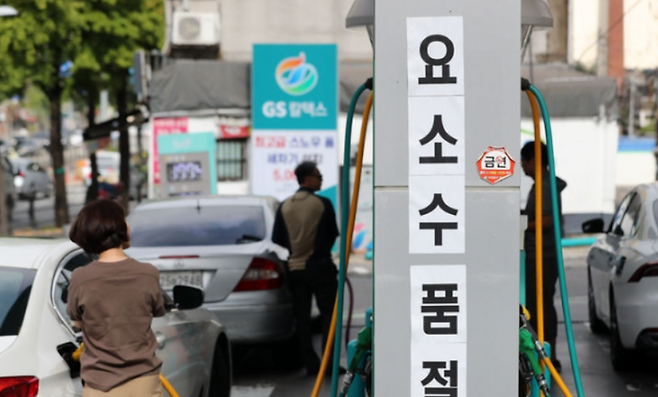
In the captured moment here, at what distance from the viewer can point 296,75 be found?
22672 mm

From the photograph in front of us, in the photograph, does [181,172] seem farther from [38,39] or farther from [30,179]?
[30,179]

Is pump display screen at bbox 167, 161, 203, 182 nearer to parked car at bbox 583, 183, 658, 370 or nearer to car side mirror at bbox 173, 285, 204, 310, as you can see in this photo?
parked car at bbox 583, 183, 658, 370

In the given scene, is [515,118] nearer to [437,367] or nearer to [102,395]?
[437,367]

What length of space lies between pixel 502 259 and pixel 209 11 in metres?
22.0

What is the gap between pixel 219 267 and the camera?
10211mm

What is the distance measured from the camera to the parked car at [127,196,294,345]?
33.4ft

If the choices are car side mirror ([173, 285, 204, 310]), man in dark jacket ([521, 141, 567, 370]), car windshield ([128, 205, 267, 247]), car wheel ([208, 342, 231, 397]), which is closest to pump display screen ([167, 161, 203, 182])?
car windshield ([128, 205, 267, 247])

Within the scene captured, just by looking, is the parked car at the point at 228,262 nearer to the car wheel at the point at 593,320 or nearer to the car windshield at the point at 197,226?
the car windshield at the point at 197,226

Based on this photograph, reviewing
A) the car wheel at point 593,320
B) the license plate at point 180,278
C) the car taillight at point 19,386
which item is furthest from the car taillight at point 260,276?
the car taillight at point 19,386

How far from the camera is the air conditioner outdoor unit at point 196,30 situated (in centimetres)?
2586

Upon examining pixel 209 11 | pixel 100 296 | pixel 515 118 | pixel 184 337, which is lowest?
pixel 184 337

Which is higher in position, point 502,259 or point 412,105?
point 412,105

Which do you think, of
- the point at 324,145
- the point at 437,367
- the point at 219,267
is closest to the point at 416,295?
the point at 437,367

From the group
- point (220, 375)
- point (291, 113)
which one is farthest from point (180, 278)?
point (291, 113)
